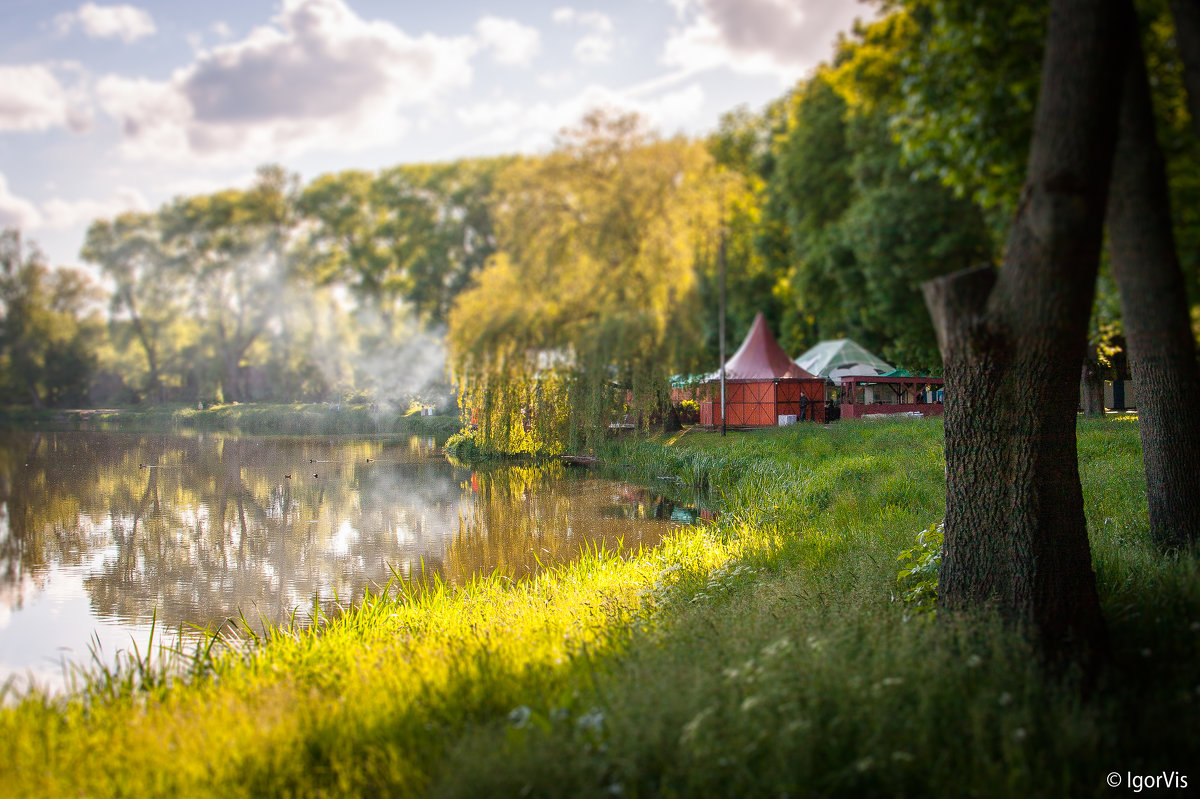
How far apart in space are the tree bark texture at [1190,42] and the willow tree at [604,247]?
3.69 meters

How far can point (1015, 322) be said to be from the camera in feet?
10.9

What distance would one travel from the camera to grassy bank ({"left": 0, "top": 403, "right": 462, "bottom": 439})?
97.7 feet

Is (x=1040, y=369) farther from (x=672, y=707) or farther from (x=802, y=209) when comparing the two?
(x=802, y=209)

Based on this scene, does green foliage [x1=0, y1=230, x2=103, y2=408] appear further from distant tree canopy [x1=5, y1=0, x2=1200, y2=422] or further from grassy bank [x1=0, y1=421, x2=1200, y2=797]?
grassy bank [x1=0, y1=421, x2=1200, y2=797]

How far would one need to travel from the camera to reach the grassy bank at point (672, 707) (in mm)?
2465

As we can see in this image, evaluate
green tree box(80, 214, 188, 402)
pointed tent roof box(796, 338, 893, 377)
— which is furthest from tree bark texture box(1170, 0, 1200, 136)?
green tree box(80, 214, 188, 402)

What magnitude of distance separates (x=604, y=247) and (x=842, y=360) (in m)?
15.1

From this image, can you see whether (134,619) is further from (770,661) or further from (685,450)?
(685,450)

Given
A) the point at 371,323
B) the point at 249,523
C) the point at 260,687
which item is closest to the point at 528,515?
the point at 249,523

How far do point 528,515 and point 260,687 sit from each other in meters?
8.68

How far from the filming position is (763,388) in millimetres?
21891

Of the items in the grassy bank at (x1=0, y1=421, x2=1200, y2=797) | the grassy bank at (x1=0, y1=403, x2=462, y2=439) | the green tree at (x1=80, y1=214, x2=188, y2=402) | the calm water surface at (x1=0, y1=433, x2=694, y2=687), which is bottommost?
the calm water surface at (x1=0, y1=433, x2=694, y2=687)

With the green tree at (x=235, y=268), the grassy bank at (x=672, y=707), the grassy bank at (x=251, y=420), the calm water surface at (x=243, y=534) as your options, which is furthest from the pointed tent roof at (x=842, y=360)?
the green tree at (x=235, y=268)

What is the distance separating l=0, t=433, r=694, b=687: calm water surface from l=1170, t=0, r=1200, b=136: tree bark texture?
6.34 meters
